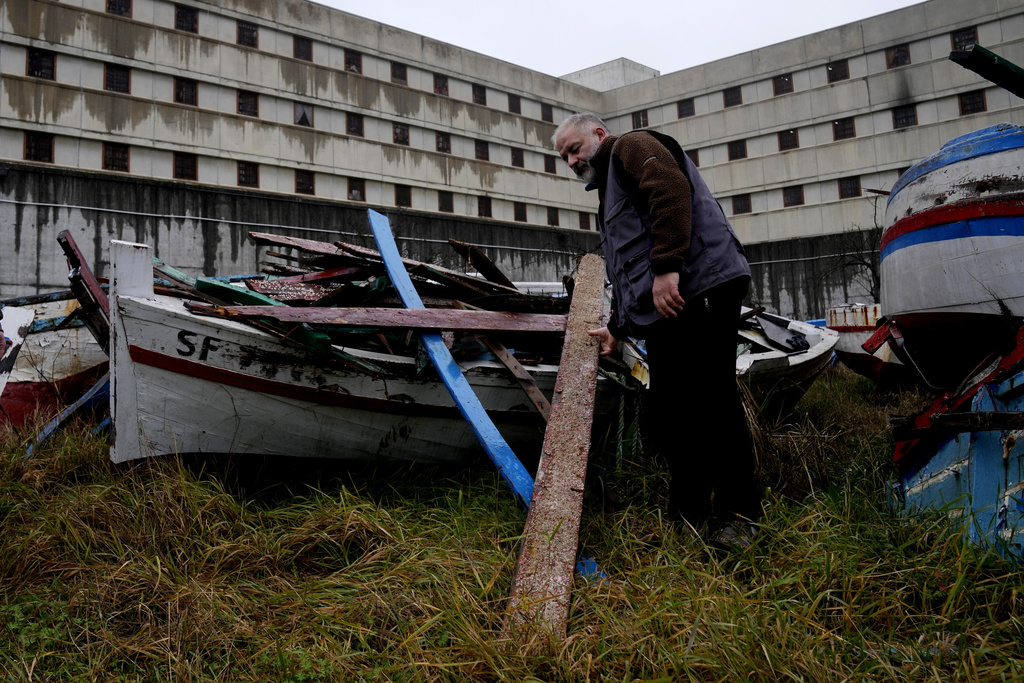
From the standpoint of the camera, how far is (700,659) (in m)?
1.95

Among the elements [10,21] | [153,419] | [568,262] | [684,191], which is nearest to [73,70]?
[10,21]

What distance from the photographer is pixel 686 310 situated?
280cm

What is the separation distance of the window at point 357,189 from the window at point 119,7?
31.1 ft

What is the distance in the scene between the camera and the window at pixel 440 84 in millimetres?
29906

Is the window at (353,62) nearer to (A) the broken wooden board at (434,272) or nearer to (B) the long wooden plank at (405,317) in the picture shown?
(A) the broken wooden board at (434,272)

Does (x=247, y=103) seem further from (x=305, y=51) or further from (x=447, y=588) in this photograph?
(x=447, y=588)

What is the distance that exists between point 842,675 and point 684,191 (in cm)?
186

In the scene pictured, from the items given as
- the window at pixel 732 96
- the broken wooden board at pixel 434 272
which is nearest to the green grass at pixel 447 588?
the broken wooden board at pixel 434 272

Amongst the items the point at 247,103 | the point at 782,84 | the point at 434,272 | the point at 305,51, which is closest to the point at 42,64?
the point at 247,103

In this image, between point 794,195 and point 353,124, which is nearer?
point 353,124

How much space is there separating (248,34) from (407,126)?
7119 millimetres

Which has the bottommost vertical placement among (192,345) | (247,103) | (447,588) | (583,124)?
(447,588)

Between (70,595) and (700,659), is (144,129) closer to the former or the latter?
(70,595)

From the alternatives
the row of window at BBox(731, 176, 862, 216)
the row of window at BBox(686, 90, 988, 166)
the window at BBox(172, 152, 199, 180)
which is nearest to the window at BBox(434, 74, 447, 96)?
the window at BBox(172, 152, 199, 180)
